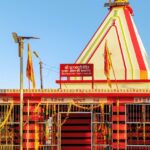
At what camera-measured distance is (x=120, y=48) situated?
58562mm

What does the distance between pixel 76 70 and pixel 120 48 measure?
1054 cm

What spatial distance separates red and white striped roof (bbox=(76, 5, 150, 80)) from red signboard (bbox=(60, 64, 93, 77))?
760cm

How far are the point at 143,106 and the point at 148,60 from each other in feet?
53.9

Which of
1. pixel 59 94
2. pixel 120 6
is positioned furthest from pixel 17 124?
pixel 120 6

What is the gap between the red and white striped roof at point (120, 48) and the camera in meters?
56.4

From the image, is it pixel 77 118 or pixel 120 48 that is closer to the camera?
pixel 77 118

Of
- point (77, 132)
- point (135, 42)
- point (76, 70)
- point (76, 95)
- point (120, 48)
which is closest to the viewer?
point (76, 95)

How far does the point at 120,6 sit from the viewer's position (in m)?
63.4

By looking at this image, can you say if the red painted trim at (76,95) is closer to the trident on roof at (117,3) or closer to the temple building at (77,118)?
the temple building at (77,118)

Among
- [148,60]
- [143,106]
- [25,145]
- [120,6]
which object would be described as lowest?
[25,145]

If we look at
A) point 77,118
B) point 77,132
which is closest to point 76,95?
point 77,118

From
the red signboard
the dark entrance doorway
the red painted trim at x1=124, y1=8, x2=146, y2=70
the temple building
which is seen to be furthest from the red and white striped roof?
the dark entrance doorway

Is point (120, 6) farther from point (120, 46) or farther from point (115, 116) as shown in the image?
point (115, 116)

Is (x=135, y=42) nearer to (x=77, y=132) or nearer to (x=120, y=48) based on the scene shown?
(x=120, y=48)
